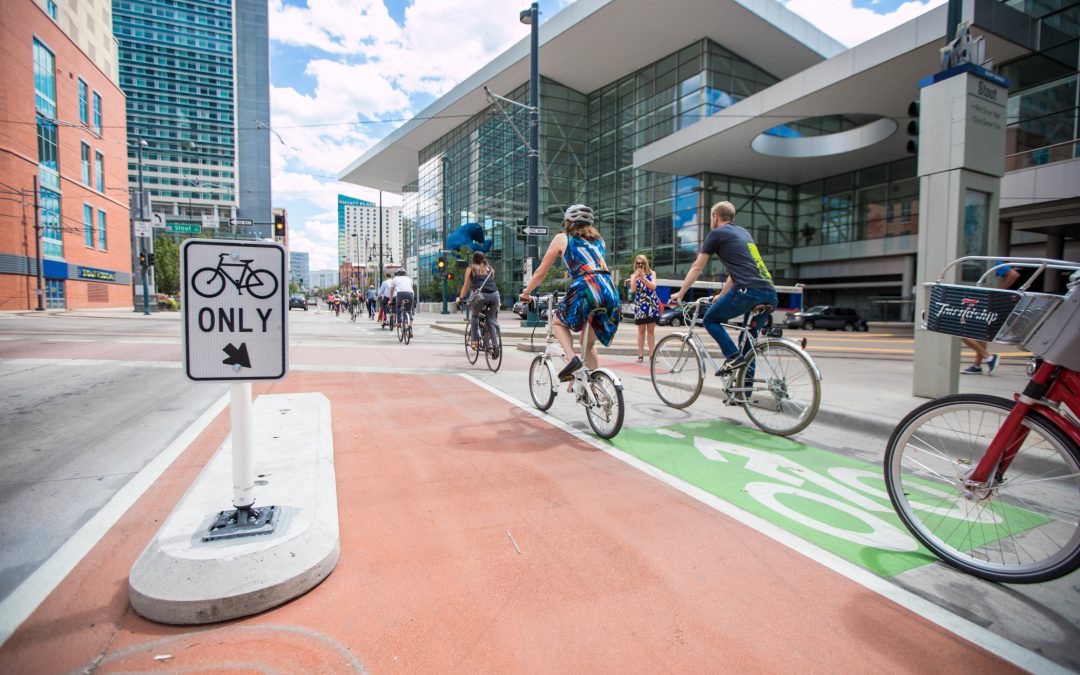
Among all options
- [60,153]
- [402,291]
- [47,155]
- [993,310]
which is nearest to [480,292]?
[402,291]

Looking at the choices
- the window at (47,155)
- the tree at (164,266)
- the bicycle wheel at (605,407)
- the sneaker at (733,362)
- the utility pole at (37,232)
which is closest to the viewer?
the bicycle wheel at (605,407)

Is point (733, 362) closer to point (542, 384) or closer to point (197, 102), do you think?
point (542, 384)

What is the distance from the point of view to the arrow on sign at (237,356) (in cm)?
213

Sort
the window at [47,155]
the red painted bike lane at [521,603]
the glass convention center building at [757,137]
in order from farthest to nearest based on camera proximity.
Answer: the window at [47,155] → the glass convention center building at [757,137] → the red painted bike lane at [521,603]

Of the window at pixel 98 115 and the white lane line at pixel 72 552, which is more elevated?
the window at pixel 98 115

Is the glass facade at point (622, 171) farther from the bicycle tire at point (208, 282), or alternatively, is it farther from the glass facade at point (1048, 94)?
the bicycle tire at point (208, 282)

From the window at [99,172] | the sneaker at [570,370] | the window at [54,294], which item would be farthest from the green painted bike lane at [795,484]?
the window at [99,172]

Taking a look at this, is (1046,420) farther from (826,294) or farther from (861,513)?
(826,294)

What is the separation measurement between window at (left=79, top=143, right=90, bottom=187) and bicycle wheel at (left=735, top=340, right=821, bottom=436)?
47266 mm

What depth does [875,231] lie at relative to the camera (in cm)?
3744

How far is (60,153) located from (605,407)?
146 feet

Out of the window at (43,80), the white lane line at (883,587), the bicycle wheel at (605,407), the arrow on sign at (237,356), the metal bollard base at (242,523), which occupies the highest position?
the window at (43,80)

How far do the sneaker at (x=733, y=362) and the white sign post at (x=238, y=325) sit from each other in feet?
12.5

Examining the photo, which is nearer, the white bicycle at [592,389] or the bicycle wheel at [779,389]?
the white bicycle at [592,389]
